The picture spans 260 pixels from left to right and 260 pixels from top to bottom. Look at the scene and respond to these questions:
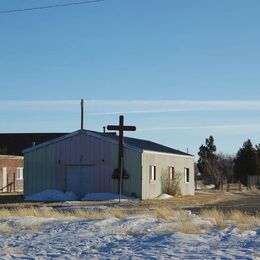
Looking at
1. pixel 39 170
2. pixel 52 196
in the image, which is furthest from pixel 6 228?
pixel 39 170

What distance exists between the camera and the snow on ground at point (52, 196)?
37.2 m

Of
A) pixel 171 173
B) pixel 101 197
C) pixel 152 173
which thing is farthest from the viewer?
pixel 171 173

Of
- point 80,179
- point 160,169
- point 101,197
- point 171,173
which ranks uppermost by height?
point 160,169

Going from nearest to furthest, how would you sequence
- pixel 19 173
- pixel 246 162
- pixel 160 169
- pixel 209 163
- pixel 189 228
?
pixel 189 228 → pixel 160 169 → pixel 19 173 → pixel 209 163 → pixel 246 162

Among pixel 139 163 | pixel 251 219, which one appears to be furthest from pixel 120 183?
pixel 251 219

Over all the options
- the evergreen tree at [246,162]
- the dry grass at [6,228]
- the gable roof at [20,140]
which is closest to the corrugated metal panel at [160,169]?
the evergreen tree at [246,162]

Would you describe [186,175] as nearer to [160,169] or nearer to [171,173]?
[171,173]

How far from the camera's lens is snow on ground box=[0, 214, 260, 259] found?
11.8 m

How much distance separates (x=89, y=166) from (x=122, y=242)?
81.3 ft

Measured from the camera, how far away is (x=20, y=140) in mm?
67625

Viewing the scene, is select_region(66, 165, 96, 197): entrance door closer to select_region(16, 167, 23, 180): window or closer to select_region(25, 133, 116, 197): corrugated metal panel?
select_region(25, 133, 116, 197): corrugated metal panel

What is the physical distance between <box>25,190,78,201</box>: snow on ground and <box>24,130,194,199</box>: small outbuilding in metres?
0.76

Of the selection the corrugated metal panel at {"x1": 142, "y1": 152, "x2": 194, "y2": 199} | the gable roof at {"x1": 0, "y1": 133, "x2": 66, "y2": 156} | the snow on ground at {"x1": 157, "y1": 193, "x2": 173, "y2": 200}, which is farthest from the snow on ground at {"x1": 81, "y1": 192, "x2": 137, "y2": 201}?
the gable roof at {"x1": 0, "y1": 133, "x2": 66, "y2": 156}

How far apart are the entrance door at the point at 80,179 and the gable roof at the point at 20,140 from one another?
27699 millimetres
